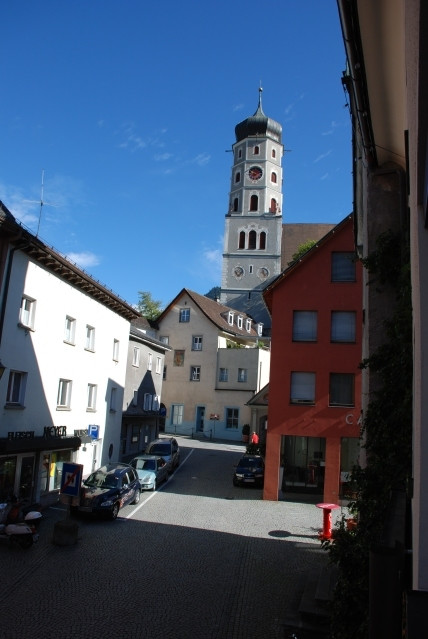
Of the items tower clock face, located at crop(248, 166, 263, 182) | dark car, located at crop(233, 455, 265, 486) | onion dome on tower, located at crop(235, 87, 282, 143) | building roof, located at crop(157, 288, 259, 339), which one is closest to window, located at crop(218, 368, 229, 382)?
building roof, located at crop(157, 288, 259, 339)

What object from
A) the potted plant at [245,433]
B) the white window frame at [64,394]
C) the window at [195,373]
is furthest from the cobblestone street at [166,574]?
the window at [195,373]

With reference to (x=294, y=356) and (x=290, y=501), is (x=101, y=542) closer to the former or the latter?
(x=290, y=501)

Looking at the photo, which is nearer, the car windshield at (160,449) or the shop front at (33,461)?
the shop front at (33,461)

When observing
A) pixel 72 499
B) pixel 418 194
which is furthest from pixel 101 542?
pixel 418 194

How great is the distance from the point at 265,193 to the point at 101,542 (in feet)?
225

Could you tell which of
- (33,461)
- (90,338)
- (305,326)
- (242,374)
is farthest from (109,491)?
(242,374)

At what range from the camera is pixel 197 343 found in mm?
50781

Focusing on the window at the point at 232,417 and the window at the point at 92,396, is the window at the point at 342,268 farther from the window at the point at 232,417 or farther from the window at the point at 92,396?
the window at the point at 232,417

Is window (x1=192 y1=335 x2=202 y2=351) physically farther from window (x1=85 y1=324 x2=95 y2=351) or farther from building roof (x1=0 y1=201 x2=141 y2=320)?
window (x1=85 y1=324 x2=95 y2=351)

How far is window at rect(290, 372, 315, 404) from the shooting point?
80.0 ft

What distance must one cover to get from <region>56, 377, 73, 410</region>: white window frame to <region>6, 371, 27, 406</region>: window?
3140 mm

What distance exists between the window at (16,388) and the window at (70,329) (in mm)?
3851

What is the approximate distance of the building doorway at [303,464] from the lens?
83.0ft

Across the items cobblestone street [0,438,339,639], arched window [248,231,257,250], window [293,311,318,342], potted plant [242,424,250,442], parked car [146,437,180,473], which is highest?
arched window [248,231,257,250]
